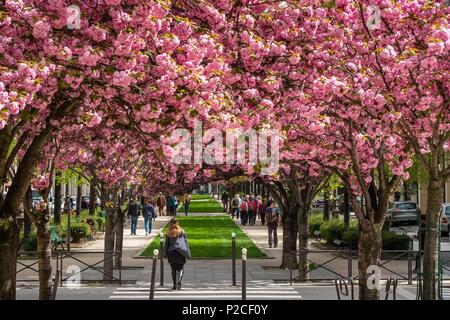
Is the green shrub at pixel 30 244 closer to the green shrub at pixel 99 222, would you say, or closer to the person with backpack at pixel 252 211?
the green shrub at pixel 99 222

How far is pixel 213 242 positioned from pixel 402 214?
14512 mm

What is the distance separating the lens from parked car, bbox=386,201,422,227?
140ft

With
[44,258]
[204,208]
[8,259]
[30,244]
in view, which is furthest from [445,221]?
[204,208]

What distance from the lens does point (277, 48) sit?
34.9 ft

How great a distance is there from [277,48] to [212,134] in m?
1.45

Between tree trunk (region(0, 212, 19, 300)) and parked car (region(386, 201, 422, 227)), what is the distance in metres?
32.8

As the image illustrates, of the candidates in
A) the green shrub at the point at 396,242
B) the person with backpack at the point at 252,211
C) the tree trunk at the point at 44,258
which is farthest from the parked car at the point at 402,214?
the tree trunk at the point at 44,258

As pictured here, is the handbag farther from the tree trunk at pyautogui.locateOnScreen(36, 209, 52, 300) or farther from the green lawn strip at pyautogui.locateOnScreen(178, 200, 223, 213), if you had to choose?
the green lawn strip at pyautogui.locateOnScreen(178, 200, 223, 213)

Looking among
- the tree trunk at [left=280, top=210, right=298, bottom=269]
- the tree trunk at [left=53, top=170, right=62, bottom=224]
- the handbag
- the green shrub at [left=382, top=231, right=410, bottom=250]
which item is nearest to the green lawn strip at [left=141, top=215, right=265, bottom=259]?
the tree trunk at [left=280, top=210, right=298, bottom=269]

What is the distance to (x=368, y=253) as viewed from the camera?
43.1 ft

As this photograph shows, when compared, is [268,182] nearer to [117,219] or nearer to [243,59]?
[117,219]

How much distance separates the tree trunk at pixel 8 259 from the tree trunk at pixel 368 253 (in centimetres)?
551

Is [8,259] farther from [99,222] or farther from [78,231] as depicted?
[99,222]
